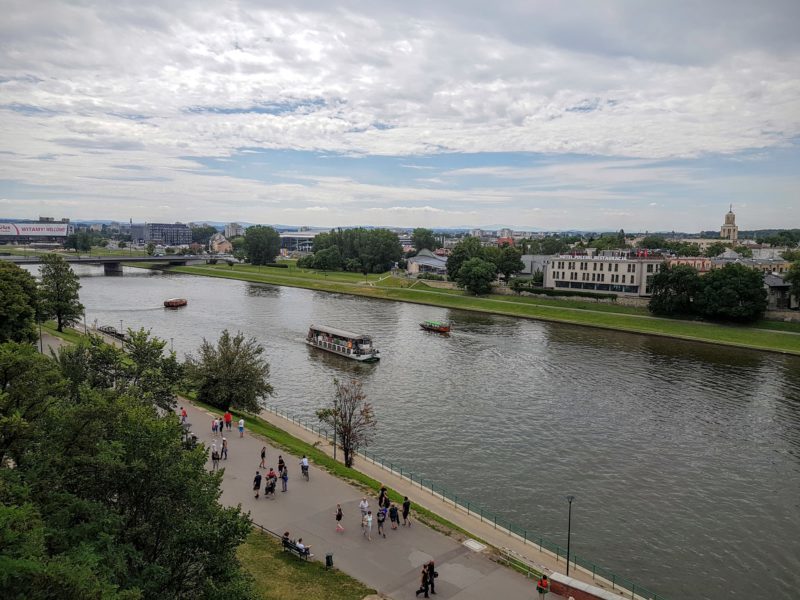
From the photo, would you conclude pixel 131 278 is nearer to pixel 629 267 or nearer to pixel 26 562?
pixel 629 267

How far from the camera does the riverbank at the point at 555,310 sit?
7431 centimetres

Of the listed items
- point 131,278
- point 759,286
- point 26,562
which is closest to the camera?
point 26,562

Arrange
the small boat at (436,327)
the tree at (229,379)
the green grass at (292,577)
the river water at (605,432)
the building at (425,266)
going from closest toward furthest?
the green grass at (292,577), the river water at (605,432), the tree at (229,379), the small boat at (436,327), the building at (425,266)

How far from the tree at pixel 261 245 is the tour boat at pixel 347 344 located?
125 metres

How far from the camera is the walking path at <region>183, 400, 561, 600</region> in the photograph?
2050cm

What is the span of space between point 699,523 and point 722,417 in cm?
1900

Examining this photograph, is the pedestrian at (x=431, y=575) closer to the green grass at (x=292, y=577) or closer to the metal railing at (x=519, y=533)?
the green grass at (x=292, y=577)

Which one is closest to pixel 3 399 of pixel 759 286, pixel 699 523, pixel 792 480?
pixel 699 523

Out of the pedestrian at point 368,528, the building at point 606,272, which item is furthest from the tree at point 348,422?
the building at point 606,272

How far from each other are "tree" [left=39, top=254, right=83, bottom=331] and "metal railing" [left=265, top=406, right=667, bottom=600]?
48.6 meters

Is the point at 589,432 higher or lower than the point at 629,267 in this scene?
lower

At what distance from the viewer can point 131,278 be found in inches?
6004

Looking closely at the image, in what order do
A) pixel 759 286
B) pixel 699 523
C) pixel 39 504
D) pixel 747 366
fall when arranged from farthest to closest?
pixel 759 286 → pixel 747 366 → pixel 699 523 → pixel 39 504

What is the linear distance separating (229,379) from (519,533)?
74.2 feet
